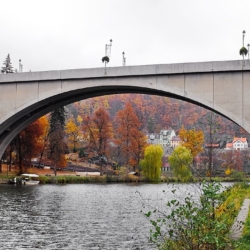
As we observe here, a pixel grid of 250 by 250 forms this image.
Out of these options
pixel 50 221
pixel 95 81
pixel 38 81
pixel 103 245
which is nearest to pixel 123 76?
pixel 95 81

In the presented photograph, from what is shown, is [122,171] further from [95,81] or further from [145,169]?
[95,81]

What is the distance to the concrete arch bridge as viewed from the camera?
70.2ft

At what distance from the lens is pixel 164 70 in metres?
23.2

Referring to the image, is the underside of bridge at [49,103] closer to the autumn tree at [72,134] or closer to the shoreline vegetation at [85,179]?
the shoreline vegetation at [85,179]

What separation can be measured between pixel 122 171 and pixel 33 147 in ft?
34.7

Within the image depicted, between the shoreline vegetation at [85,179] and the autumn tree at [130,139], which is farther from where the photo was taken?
the autumn tree at [130,139]

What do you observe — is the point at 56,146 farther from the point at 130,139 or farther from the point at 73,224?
the point at 73,224

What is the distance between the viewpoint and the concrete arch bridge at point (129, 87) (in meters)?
21.4

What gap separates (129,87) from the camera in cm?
2539

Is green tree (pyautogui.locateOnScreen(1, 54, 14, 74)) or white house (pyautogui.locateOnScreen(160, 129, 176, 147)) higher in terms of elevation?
green tree (pyautogui.locateOnScreen(1, 54, 14, 74))

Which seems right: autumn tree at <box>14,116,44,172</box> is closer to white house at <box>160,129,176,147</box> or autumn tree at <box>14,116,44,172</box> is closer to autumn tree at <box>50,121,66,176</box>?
autumn tree at <box>50,121,66,176</box>

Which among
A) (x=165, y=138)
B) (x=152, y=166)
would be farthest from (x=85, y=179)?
(x=165, y=138)

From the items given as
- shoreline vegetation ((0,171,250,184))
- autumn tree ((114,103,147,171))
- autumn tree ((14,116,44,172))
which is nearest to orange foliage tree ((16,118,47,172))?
autumn tree ((14,116,44,172))

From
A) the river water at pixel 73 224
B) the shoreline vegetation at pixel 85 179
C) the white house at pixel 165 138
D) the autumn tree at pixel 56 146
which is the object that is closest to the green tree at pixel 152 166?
the shoreline vegetation at pixel 85 179
